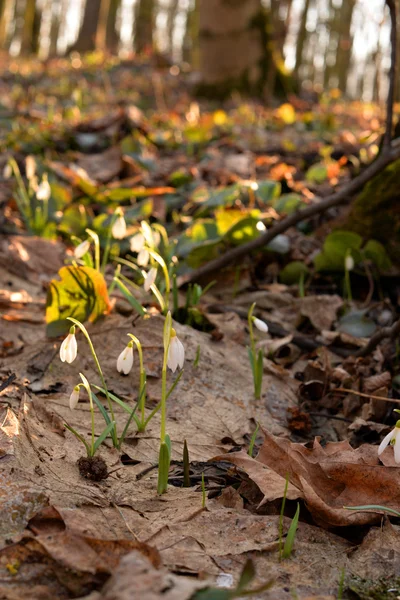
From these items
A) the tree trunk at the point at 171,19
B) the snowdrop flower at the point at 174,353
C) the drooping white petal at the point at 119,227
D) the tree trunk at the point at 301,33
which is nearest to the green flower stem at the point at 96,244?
the drooping white petal at the point at 119,227

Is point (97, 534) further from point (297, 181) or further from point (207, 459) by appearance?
point (297, 181)

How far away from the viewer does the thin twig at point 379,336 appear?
7.32 feet

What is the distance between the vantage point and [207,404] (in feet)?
6.73

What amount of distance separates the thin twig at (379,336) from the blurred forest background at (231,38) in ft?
6.55

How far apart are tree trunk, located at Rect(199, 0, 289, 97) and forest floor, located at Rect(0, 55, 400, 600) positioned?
A: 4.94m

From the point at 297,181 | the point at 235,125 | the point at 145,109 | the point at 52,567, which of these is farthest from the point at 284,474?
the point at 145,109

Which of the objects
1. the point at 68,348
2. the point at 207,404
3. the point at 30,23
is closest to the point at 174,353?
the point at 68,348

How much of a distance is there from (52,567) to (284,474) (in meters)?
0.62

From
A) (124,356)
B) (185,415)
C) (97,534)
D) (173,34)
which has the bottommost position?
(185,415)

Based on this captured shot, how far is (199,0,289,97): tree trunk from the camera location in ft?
28.4

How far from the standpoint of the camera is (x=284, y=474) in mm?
1521

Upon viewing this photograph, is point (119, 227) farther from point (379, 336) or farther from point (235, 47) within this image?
point (235, 47)

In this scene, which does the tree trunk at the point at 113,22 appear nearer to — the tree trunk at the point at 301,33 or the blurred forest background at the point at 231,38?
the blurred forest background at the point at 231,38

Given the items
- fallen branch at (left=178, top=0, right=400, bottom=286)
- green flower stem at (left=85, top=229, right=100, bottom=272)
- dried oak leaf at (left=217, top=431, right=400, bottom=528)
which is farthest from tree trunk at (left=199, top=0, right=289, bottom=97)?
dried oak leaf at (left=217, top=431, right=400, bottom=528)
